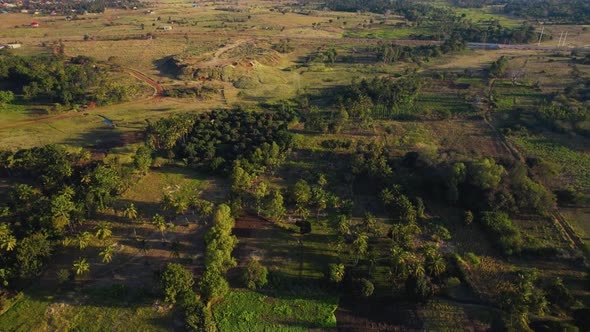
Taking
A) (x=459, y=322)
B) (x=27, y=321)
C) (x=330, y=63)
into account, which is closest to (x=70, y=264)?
(x=27, y=321)

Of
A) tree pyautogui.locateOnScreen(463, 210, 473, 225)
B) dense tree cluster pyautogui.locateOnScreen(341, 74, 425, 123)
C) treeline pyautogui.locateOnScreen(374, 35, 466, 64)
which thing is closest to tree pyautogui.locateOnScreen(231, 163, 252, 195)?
tree pyautogui.locateOnScreen(463, 210, 473, 225)

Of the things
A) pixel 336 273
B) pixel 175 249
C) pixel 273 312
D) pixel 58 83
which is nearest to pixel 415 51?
pixel 58 83

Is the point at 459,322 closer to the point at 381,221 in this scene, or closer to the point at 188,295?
the point at 381,221

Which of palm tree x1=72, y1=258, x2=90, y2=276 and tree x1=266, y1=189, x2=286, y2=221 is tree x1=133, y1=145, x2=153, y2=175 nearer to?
palm tree x1=72, y1=258, x2=90, y2=276

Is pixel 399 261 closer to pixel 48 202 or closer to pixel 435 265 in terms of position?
pixel 435 265

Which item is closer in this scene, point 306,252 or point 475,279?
point 475,279
